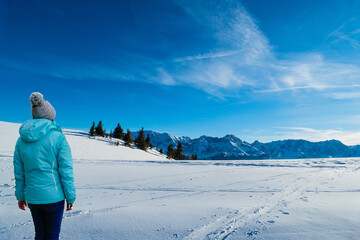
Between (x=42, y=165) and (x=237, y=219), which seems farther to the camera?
(x=237, y=219)

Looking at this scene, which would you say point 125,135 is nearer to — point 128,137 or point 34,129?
point 128,137

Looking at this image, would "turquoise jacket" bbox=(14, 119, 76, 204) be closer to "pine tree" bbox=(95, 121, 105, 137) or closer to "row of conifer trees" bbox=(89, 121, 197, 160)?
"row of conifer trees" bbox=(89, 121, 197, 160)

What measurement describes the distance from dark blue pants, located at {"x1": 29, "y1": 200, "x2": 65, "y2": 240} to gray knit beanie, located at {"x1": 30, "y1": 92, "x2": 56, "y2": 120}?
47.3 inches

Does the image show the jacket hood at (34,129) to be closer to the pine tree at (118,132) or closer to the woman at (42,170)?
the woman at (42,170)

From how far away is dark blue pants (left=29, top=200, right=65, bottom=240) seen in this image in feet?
8.70

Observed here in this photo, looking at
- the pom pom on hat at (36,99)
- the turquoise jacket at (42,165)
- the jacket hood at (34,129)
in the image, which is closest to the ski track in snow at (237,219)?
the turquoise jacket at (42,165)

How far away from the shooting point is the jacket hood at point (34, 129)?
250 centimetres

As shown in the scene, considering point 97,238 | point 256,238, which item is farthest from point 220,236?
point 97,238

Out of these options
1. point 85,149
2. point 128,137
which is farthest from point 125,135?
point 85,149

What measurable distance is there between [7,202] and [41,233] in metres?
5.07

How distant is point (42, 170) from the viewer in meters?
2.60

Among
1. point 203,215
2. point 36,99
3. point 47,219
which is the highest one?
point 36,99

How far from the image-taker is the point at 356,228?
4219 mm

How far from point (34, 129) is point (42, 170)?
54cm
